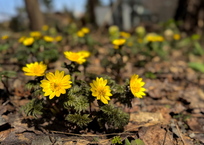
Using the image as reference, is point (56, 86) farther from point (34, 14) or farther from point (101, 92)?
point (34, 14)

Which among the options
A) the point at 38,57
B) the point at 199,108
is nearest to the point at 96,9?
the point at 38,57

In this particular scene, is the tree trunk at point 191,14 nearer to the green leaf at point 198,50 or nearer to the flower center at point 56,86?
the green leaf at point 198,50

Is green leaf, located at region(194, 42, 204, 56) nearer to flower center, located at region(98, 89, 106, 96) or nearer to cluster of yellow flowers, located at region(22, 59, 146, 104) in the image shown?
cluster of yellow flowers, located at region(22, 59, 146, 104)

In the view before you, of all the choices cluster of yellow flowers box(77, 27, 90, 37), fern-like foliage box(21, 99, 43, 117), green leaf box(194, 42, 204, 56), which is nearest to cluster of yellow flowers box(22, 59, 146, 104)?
fern-like foliage box(21, 99, 43, 117)

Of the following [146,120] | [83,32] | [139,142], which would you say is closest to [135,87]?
[139,142]

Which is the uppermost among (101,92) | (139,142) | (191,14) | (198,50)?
(191,14)

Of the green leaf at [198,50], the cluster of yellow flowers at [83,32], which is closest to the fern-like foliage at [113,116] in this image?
the cluster of yellow flowers at [83,32]

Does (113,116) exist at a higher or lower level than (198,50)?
lower

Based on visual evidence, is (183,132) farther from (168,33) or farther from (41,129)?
(168,33)
